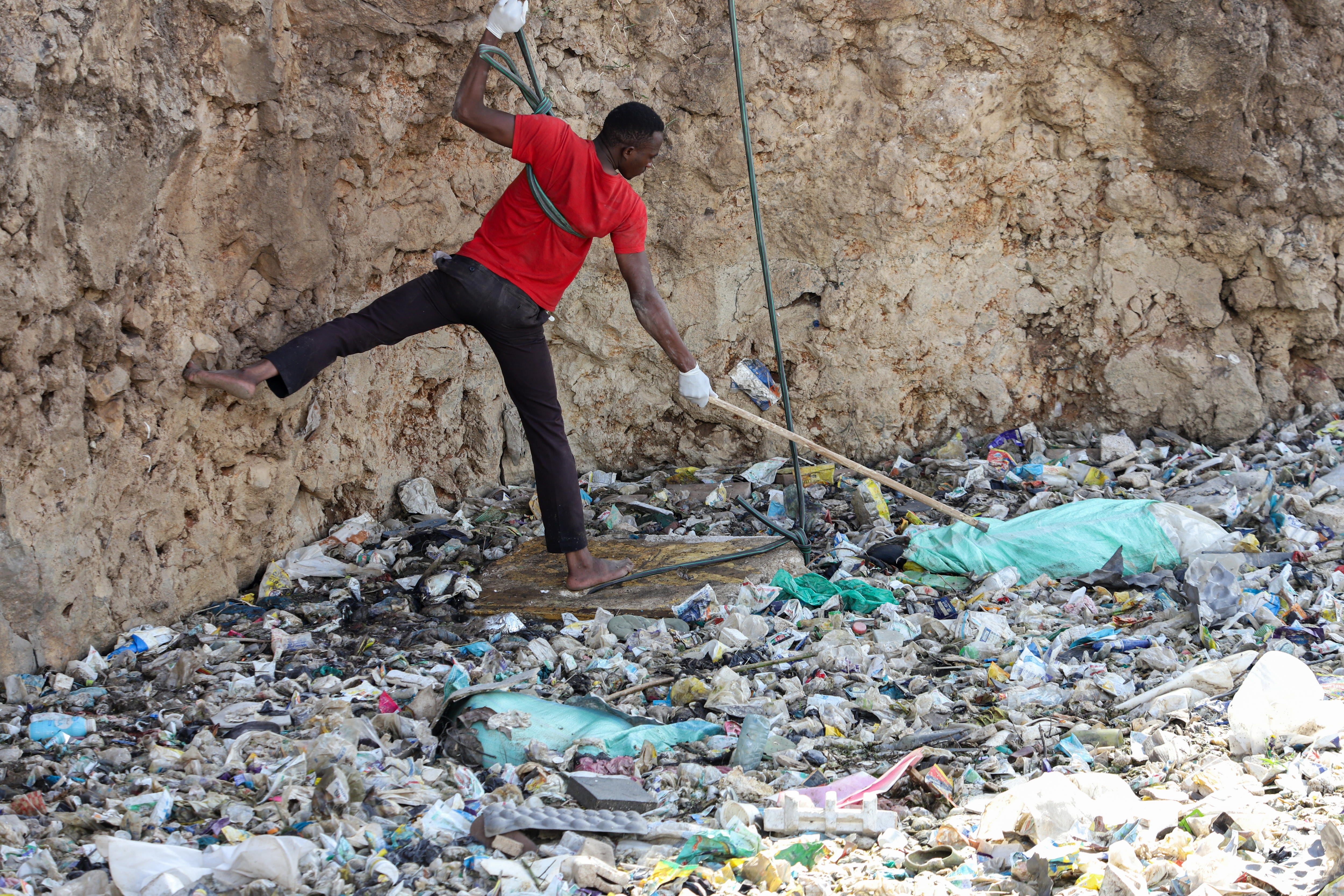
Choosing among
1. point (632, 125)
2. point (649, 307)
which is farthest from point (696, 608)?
point (632, 125)

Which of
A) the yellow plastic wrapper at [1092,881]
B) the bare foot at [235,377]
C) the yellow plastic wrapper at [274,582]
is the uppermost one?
the bare foot at [235,377]

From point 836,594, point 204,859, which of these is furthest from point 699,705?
point 204,859

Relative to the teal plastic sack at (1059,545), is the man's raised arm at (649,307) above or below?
above

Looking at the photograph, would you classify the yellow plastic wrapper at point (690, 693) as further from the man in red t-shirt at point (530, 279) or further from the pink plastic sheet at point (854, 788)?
the man in red t-shirt at point (530, 279)

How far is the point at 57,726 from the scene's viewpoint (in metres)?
3.01

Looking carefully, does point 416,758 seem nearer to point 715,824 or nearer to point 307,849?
point 307,849

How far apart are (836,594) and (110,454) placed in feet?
8.67

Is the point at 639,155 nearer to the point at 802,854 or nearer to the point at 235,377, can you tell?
the point at 235,377

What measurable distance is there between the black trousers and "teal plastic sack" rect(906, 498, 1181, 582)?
1.50 meters

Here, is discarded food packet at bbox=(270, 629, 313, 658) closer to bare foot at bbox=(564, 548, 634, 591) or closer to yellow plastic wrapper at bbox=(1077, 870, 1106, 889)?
bare foot at bbox=(564, 548, 634, 591)

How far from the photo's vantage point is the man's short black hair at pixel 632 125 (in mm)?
3711

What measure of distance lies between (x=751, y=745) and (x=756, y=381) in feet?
9.68

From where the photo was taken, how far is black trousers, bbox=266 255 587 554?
3.85 m

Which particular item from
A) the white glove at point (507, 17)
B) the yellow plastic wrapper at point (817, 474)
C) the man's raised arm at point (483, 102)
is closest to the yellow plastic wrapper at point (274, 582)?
the man's raised arm at point (483, 102)
